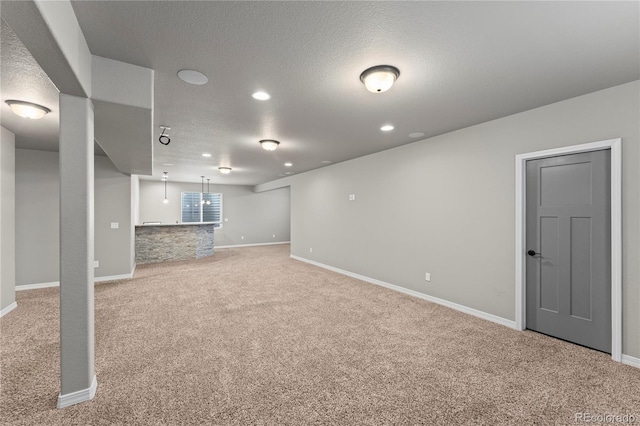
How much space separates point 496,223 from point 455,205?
1.95 ft

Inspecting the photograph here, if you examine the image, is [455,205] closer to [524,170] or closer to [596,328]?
[524,170]

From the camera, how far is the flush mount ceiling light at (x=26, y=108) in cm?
274

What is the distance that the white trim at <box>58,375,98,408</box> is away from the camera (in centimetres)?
192

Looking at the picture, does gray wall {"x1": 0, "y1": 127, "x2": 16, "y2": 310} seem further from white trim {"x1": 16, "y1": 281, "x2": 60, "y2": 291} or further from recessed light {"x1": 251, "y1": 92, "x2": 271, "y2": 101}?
recessed light {"x1": 251, "y1": 92, "x2": 271, "y2": 101}

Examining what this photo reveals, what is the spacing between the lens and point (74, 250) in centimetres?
196

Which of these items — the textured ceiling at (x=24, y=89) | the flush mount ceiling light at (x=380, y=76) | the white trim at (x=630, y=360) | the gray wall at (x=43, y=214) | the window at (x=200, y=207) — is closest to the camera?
the textured ceiling at (x=24, y=89)

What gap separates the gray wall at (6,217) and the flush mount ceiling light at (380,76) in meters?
4.73

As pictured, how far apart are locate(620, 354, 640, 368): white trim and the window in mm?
10008

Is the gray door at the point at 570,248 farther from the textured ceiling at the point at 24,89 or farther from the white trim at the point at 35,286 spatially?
the white trim at the point at 35,286

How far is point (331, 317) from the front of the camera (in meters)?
3.59

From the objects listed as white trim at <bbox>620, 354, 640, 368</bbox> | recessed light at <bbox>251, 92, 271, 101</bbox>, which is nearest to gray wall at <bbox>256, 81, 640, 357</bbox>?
white trim at <bbox>620, 354, 640, 368</bbox>

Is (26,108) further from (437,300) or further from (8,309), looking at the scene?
(437,300)

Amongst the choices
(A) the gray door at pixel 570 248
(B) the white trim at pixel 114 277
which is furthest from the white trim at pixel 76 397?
(A) the gray door at pixel 570 248

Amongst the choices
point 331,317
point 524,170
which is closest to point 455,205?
point 524,170
